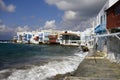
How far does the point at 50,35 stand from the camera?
120062 millimetres

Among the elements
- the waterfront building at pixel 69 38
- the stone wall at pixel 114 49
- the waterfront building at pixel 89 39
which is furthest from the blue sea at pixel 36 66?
the waterfront building at pixel 69 38

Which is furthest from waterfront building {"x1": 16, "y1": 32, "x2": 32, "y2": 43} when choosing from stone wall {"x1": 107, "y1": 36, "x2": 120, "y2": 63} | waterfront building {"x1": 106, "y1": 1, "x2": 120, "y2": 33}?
waterfront building {"x1": 106, "y1": 1, "x2": 120, "y2": 33}

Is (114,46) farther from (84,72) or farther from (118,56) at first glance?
(84,72)

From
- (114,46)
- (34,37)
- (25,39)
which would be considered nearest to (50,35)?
(34,37)

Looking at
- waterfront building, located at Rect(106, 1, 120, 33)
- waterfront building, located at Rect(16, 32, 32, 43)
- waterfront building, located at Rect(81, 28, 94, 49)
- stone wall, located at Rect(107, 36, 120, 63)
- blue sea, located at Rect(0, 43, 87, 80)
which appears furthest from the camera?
waterfront building, located at Rect(16, 32, 32, 43)

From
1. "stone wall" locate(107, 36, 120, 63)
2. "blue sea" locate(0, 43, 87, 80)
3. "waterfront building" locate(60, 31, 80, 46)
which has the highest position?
"waterfront building" locate(60, 31, 80, 46)

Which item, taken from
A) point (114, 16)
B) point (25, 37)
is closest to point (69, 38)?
point (25, 37)

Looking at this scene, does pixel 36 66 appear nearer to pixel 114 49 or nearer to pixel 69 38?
pixel 114 49

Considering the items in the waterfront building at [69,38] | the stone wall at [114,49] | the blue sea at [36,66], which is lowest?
the blue sea at [36,66]

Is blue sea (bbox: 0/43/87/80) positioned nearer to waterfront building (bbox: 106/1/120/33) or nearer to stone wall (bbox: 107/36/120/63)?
stone wall (bbox: 107/36/120/63)

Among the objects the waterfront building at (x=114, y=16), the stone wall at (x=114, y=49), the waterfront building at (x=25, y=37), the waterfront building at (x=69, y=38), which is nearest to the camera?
the waterfront building at (x=114, y=16)

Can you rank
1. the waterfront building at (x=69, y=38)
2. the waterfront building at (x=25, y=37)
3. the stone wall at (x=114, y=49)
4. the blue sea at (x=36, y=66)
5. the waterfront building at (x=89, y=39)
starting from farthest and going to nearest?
the waterfront building at (x=25, y=37) < the waterfront building at (x=69, y=38) < the waterfront building at (x=89, y=39) < the stone wall at (x=114, y=49) < the blue sea at (x=36, y=66)

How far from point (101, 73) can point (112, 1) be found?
28.2 feet

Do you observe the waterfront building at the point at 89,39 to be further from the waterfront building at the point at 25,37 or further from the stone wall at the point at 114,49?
the waterfront building at the point at 25,37
